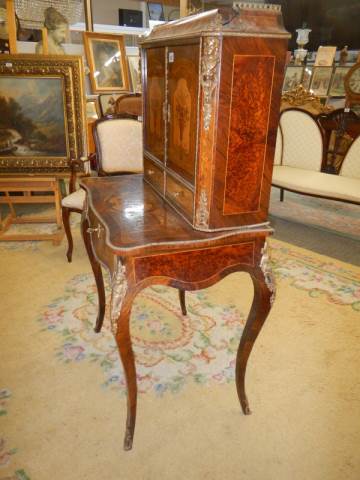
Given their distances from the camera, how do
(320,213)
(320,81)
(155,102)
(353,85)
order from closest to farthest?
(155,102)
(320,213)
(353,85)
(320,81)

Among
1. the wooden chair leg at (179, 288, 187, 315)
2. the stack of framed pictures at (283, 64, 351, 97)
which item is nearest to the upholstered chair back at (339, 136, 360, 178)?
the stack of framed pictures at (283, 64, 351, 97)

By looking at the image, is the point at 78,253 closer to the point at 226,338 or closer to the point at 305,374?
the point at 226,338

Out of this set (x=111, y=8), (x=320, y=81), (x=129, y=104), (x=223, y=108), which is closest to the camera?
(x=223, y=108)

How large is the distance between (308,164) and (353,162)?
627 mm

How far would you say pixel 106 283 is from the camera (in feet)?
11.2

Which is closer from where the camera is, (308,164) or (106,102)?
(308,164)

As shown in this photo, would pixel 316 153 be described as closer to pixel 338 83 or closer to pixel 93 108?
pixel 338 83

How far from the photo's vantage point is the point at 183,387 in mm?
2285

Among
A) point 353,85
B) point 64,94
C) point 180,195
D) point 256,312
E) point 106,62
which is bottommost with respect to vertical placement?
point 256,312

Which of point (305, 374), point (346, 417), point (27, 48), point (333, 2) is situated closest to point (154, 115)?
point (305, 374)

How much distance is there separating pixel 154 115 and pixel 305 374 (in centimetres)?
183

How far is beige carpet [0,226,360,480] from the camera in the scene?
6.07ft

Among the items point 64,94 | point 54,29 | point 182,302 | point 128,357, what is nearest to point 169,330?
point 182,302

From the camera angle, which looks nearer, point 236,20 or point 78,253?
point 236,20
